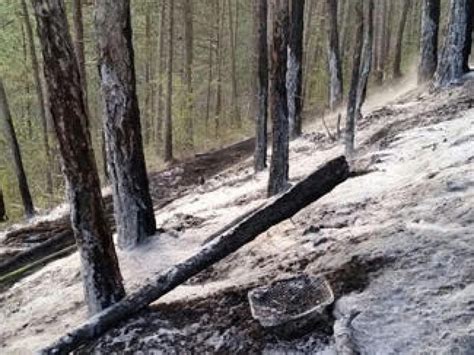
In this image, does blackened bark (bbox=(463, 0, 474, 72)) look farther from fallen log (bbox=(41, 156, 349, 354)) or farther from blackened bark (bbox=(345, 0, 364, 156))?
fallen log (bbox=(41, 156, 349, 354))

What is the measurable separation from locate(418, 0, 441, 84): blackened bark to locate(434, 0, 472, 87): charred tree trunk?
294 cm

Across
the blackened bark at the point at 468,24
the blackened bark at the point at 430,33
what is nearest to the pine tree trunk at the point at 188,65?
the blackened bark at the point at 430,33

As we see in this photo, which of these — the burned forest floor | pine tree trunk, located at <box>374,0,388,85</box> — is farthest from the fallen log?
pine tree trunk, located at <box>374,0,388,85</box>

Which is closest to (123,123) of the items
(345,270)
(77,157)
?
(77,157)

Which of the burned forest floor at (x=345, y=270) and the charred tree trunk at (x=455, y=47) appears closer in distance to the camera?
the burned forest floor at (x=345, y=270)

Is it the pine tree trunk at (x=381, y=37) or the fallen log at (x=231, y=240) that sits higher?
the fallen log at (x=231, y=240)

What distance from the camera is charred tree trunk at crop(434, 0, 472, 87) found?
13258 millimetres

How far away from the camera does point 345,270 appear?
221 inches

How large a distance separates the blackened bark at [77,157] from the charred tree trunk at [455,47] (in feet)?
32.8

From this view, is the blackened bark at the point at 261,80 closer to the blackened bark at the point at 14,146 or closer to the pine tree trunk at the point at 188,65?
the blackened bark at the point at 14,146

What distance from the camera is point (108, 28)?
843 centimetres

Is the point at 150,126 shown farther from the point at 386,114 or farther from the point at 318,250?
the point at 318,250

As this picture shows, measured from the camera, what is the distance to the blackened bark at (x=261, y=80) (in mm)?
12711

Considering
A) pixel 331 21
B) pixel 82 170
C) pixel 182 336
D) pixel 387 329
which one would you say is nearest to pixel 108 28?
pixel 82 170
